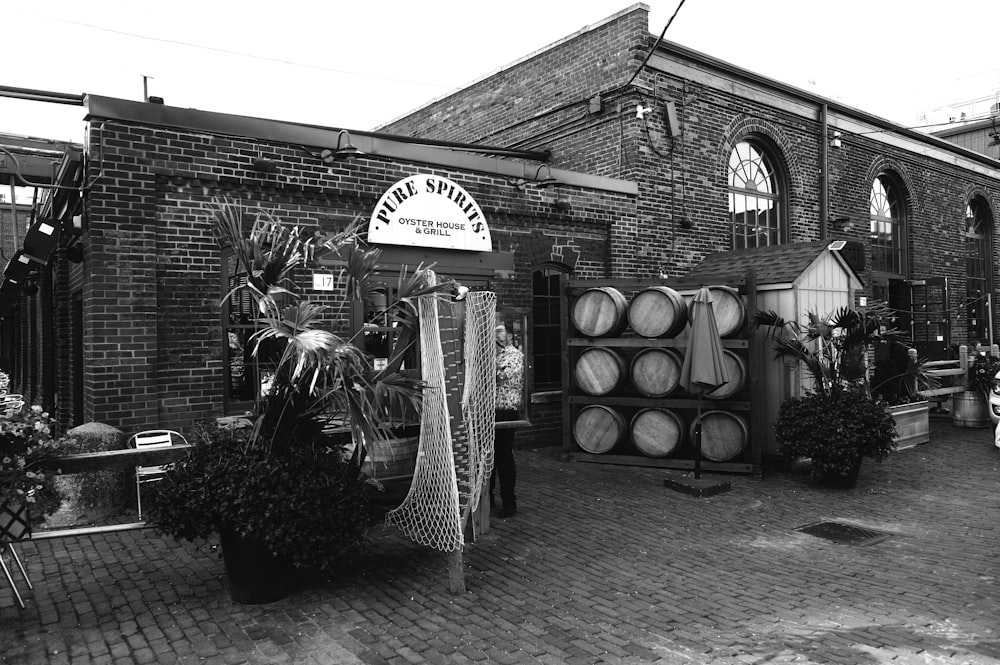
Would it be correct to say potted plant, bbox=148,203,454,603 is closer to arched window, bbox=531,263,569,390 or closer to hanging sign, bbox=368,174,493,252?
hanging sign, bbox=368,174,493,252

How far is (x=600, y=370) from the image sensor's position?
8.87m

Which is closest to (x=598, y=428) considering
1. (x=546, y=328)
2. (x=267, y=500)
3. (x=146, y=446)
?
(x=546, y=328)

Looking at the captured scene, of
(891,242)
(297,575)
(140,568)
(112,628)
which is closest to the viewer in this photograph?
(112,628)

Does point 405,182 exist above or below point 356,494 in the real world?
above

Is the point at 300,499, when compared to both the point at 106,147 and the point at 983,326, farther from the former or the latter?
the point at 983,326

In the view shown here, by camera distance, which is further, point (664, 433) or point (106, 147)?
point (664, 433)

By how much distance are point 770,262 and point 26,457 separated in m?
8.14

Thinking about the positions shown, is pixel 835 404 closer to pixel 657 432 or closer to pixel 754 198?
pixel 657 432

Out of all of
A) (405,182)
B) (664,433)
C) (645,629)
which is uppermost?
(405,182)

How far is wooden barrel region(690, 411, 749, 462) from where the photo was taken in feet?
27.1

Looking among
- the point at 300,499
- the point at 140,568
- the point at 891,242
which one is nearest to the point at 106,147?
the point at 140,568

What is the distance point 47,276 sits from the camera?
10.7 metres

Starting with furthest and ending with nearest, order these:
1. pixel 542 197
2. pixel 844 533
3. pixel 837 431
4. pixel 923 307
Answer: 1. pixel 923 307
2. pixel 542 197
3. pixel 837 431
4. pixel 844 533

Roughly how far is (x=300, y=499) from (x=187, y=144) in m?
4.71
